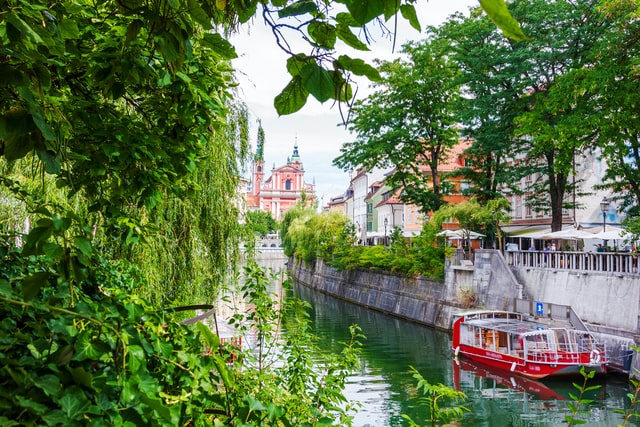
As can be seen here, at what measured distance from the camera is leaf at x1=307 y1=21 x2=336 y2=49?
1611 millimetres

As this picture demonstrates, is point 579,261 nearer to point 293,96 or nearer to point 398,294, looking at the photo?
point 398,294

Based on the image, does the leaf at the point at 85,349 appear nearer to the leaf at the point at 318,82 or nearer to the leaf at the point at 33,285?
the leaf at the point at 33,285

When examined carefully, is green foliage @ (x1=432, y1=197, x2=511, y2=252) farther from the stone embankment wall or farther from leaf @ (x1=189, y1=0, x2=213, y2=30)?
leaf @ (x1=189, y1=0, x2=213, y2=30)

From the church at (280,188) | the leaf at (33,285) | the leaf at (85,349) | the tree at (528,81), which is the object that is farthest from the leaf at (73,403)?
the church at (280,188)

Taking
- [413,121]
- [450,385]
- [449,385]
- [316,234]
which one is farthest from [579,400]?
[316,234]

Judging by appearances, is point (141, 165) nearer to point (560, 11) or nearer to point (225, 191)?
point (225, 191)

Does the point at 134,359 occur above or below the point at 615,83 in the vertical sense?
below

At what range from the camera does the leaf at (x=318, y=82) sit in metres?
1.39

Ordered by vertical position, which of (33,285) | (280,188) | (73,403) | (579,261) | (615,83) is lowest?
(579,261)

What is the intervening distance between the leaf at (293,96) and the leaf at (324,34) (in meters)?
0.19

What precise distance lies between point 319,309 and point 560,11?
59.5 ft

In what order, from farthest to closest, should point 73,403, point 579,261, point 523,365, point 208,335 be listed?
point 579,261 → point 523,365 → point 208,335 → point 73,403

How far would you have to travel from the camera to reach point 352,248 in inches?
1447

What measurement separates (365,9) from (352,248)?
35.7 metres
